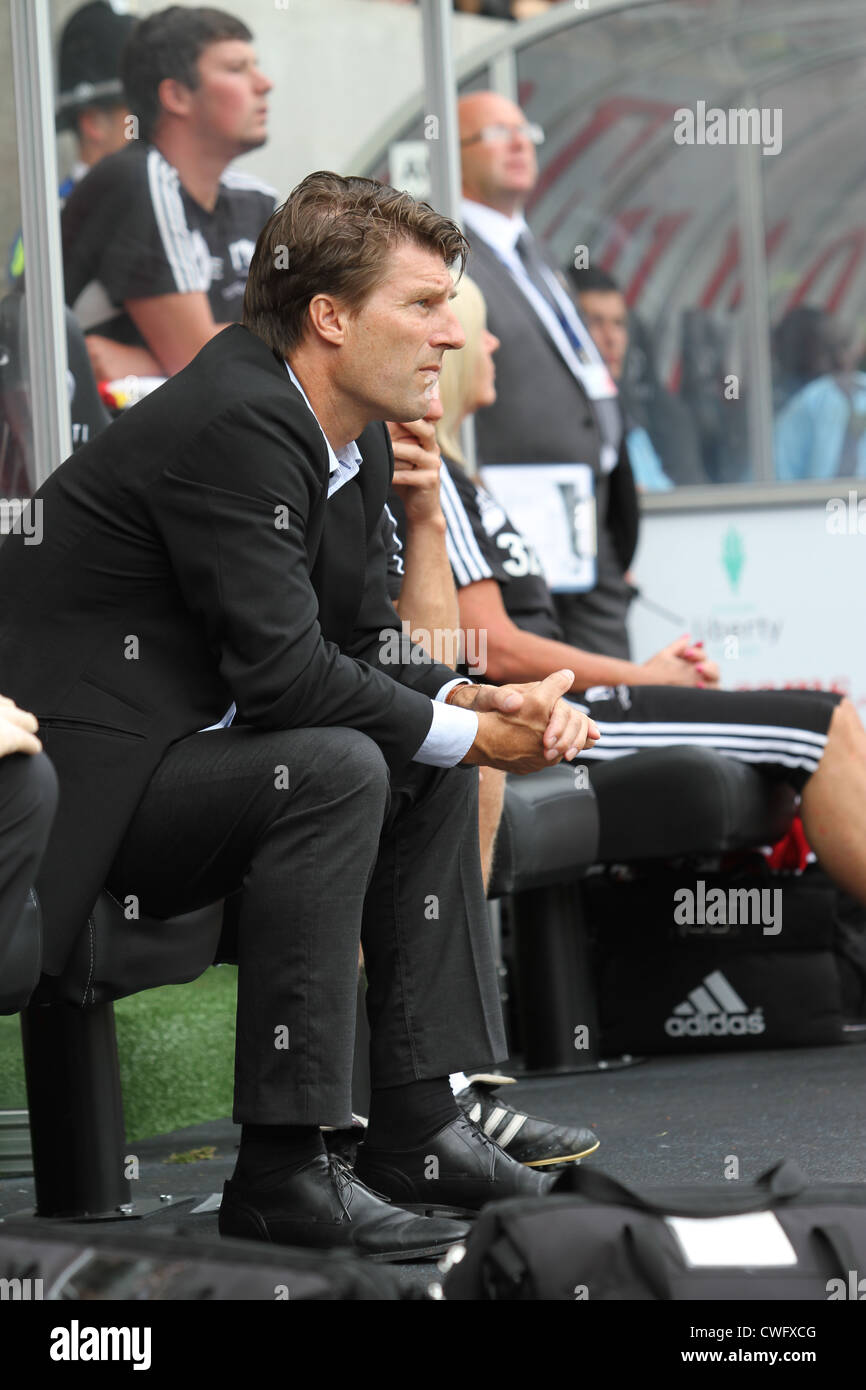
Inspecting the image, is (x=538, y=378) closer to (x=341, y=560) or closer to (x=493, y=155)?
(x=493, y=155)

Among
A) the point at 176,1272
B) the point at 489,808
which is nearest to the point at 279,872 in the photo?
the point at 176,1272

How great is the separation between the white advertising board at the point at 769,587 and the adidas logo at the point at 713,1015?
5.90ft

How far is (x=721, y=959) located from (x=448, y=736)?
65.3 inches

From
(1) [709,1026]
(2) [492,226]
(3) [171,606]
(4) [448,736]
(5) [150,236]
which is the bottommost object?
(1) [709,1026]

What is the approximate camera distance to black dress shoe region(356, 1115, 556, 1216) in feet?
8.04

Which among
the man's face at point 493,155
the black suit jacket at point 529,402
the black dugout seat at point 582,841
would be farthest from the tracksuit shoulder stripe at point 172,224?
the black dugout seat at point 582,841

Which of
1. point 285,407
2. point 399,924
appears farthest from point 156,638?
point 399,924

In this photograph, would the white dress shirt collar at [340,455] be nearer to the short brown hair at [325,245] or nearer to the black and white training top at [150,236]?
the short brown hair at [325,245]

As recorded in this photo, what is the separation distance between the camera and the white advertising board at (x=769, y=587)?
557 centimetres

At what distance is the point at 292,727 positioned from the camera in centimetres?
232

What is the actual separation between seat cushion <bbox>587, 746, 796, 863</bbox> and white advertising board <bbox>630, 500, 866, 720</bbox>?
1.92m
